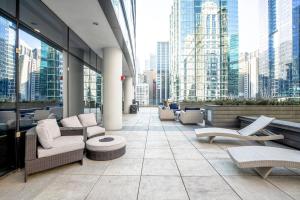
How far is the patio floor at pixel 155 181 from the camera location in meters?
2.51

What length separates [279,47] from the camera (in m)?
19.8

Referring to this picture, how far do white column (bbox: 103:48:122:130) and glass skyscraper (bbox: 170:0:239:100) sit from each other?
1272cm

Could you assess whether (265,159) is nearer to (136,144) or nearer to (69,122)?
(136,144)

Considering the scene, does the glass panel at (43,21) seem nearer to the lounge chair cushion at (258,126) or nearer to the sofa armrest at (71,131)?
the sofa armrest at (71,131)

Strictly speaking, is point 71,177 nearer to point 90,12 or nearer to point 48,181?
point 48,181

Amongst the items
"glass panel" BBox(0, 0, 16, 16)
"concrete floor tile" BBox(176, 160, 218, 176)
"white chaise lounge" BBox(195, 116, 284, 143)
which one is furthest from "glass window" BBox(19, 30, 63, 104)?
"white chaise lounge" BBox(195, 116, 284, 143)

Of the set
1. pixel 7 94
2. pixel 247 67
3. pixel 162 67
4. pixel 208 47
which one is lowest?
pixel 7 94

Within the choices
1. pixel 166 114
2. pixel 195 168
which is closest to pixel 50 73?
pixel 195 168

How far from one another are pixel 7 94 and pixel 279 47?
2442cm

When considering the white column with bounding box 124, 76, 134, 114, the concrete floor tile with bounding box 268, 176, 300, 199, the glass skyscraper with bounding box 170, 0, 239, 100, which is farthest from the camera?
the glass skyscraper with bounding box 170, 0, 239, 100

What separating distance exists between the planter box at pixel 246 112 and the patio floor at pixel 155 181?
4.03 metres

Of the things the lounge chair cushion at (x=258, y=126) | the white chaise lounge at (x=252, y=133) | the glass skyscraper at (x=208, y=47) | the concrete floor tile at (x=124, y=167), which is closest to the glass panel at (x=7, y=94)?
the concrete floor tile at (x=124, y=167)

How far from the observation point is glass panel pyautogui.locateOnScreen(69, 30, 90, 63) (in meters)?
5.93

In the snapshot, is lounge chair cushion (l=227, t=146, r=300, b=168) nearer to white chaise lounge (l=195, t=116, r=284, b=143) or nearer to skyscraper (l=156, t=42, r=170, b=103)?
white chaise lounge (l=195, t=116, r=284, b=143)
